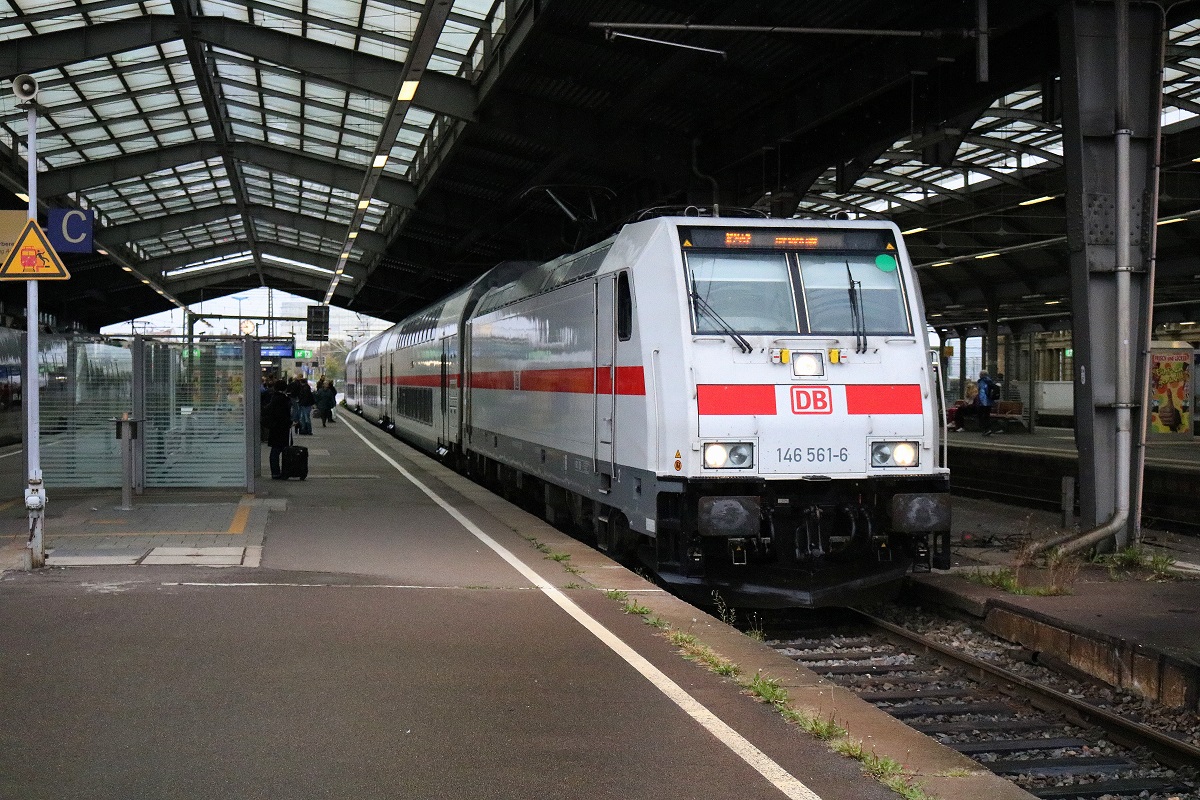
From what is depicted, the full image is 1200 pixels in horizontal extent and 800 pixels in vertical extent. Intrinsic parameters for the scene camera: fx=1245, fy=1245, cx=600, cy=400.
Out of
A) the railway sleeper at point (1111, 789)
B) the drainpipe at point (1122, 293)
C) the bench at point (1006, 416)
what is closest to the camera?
the railway sleeper at point (1111, 789)

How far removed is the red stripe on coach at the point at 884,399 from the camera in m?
9.70

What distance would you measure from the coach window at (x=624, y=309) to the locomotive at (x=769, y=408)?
0.02 metres

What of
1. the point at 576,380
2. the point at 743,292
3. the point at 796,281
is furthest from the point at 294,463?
the point at 796,281

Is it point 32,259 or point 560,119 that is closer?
A: point 32,259

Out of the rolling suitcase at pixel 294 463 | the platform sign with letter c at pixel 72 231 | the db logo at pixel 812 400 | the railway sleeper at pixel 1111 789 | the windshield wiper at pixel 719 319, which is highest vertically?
the platform sign with letter c at pixel 72 231

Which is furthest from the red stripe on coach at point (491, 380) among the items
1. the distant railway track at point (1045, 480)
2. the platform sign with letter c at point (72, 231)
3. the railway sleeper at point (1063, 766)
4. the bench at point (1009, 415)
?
the bench at point (1009, 415)

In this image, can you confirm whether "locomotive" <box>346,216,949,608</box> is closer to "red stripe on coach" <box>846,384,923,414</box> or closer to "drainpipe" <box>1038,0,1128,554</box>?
"red stripe on coach" <box>846,384,923,414</box>

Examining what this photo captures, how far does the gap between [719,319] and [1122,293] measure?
444cm

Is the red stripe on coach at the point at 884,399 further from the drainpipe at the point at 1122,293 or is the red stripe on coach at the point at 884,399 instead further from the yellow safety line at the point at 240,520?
the yellow safety line at the point at 240,520

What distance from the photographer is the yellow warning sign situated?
9.73 m

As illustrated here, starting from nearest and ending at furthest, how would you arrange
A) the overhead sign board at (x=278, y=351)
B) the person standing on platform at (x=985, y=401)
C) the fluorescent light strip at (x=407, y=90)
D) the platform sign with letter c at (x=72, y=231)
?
1. the platform sign with letter c at (x=72, y=231)
2. the fluorescent light strip at (x=407, y=90)
3. the person standing on platform at (x=985, y=401)
4. the overhead sign board at (x=278, y=351)

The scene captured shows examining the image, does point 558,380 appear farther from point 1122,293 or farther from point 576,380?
point 1122,293

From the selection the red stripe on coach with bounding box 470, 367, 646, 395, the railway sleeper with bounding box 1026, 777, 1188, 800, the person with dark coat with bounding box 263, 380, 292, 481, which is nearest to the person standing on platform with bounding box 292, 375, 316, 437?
the person with dark coat with bounding box 263, 380, 292, 481

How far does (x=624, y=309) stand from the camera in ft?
34.1
